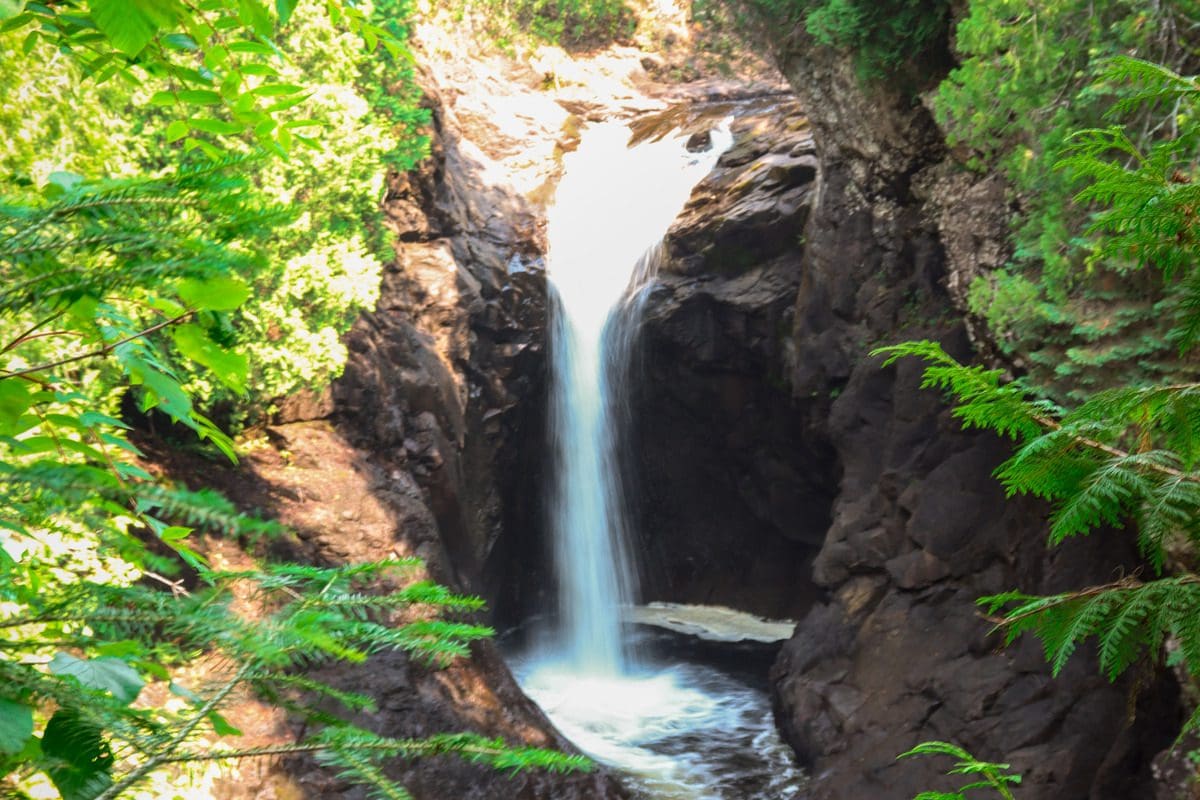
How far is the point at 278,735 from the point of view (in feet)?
22.2

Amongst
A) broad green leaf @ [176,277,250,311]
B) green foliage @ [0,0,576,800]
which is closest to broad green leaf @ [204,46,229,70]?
green foliage @ [0,0,576,800]

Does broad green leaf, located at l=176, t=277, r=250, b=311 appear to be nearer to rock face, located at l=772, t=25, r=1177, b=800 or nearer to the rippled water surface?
rock face, located at l=772, t=25, r=1177, b=800

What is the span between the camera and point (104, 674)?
117 cm

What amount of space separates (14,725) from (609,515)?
14.3 m

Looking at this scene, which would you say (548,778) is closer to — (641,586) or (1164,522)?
(1164,522)

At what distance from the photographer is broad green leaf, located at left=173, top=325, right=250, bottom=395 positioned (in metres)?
1.35

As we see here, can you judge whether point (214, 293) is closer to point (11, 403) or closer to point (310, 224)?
point (11, 403)

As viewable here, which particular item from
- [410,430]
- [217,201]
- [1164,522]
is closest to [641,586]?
[410,430]

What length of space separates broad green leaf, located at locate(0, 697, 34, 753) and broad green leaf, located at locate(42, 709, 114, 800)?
0.05m

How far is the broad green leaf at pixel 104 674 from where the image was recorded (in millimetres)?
1155

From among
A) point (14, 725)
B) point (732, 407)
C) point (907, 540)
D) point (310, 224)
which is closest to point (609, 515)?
point (732, 407)

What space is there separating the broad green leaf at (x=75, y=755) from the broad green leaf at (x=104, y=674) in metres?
0.05

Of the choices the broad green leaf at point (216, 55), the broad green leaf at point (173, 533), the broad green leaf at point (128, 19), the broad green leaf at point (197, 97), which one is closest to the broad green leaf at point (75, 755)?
the broad green leaf at point (173, 533)

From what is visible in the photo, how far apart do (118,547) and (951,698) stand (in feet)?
26.9
